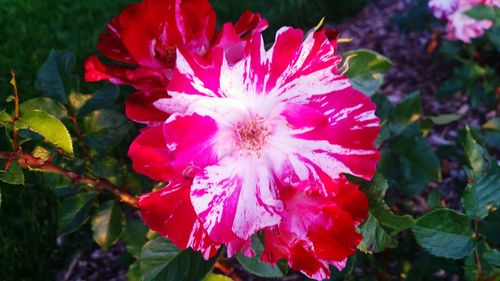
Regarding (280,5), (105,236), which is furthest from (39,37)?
(105,236)

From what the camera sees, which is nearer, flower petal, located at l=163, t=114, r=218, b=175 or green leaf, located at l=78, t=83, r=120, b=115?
flower petal, located at l=163, t=114, r=218, b=175

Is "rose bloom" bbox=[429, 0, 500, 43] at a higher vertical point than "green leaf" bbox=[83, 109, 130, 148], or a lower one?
lower

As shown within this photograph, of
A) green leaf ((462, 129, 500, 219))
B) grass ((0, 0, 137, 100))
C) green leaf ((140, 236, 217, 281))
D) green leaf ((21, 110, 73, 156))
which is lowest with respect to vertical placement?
grass ((0, 0, 137, 100))

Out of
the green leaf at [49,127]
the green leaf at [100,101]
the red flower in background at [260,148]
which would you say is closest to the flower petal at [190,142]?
the red flower in background at [260,148]

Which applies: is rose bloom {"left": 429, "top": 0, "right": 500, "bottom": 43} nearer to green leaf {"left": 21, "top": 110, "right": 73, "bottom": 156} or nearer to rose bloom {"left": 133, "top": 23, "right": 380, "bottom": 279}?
rose bloom {"left": 133, "top": 23, "right": 380, "bottom": 279}

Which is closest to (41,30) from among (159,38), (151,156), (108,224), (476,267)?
(108,224)

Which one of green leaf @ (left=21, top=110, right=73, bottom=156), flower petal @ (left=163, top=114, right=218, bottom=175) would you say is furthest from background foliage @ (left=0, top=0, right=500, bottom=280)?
flower petal @ (left=163, top=114, right=218, bottom=175)

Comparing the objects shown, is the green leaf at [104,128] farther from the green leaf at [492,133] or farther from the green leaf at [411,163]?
the green leaf at [492,133]
